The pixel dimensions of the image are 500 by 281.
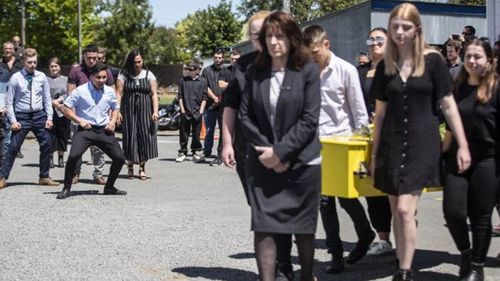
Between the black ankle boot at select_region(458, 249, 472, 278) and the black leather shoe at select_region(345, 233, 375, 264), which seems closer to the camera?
the black ankle boot at select_region(458, 249, 472, 278)

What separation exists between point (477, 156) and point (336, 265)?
4.42ft

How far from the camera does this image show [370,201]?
632 centimetres

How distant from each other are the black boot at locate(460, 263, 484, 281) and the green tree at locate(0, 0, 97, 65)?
44.7m

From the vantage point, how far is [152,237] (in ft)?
23.5

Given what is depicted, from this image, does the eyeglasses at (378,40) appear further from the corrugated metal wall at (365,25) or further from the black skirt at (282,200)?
the corrugated metal wall at (365,25)

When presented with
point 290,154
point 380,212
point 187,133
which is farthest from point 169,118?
point 290,154

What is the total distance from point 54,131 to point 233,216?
5838mm

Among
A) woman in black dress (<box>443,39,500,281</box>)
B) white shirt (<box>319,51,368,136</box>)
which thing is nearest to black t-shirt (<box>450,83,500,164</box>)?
woman in black dress (<box>443,39,500,281</box>)

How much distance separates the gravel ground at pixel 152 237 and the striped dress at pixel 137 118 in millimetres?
674

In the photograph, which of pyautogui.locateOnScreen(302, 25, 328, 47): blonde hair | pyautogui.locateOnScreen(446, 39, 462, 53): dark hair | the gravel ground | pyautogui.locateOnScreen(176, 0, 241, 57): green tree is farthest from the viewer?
pyautogui.locateOnScreen(176, 0, 241, 57): green tree

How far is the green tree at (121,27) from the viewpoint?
64750 mm

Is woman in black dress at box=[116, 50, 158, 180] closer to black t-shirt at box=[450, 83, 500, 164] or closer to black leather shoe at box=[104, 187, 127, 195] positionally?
black leather shoe at box=[104, 187, 127, 195]

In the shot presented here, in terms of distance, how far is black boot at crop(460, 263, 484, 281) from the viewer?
17.5 feet

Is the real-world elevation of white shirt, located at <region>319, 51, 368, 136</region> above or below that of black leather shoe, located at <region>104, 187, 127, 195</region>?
above
